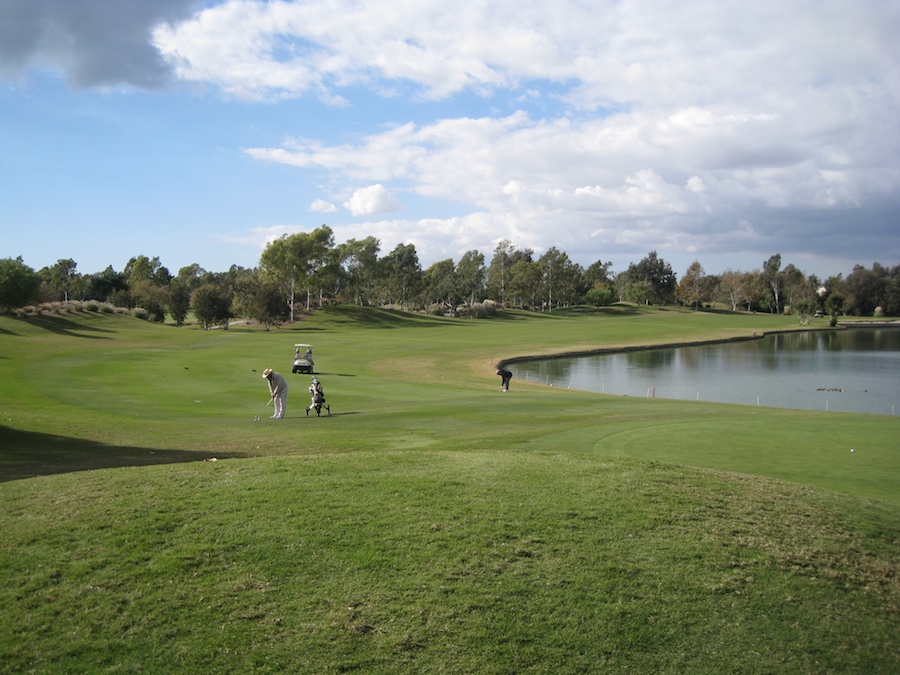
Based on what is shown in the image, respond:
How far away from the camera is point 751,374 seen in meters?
61.1

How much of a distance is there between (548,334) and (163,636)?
92.2 metres

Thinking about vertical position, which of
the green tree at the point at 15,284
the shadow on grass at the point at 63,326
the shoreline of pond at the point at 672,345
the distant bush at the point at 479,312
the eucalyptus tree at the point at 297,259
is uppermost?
the eucalyptus tree at the point at 297,259

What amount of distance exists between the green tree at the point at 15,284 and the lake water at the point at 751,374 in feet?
187

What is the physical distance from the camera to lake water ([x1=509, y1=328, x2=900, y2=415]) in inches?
1844

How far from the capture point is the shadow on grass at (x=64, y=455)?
14.4 meters

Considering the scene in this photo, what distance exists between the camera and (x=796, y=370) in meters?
64.3

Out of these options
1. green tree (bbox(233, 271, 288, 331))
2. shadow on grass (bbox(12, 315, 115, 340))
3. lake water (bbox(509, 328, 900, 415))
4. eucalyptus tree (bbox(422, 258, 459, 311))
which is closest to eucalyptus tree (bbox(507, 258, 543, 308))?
eucalyptus tree (bbox(422, 258, 459, 311))

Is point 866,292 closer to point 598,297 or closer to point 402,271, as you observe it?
point 598,297

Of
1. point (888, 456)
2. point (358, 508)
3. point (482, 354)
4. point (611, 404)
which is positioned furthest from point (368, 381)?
point (358, 508)

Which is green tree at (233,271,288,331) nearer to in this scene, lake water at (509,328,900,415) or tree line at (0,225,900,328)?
tree line at (0,225,900,328)

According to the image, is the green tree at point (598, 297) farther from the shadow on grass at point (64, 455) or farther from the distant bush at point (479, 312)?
the shadow on grass at point (64, 455)

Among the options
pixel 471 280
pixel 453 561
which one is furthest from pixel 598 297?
pixel 453 561

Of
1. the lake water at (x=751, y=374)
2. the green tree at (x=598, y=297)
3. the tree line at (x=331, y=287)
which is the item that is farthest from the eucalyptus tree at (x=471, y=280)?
the lake water at (x=751, y=374)

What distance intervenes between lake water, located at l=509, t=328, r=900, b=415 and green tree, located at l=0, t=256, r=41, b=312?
187 ft
